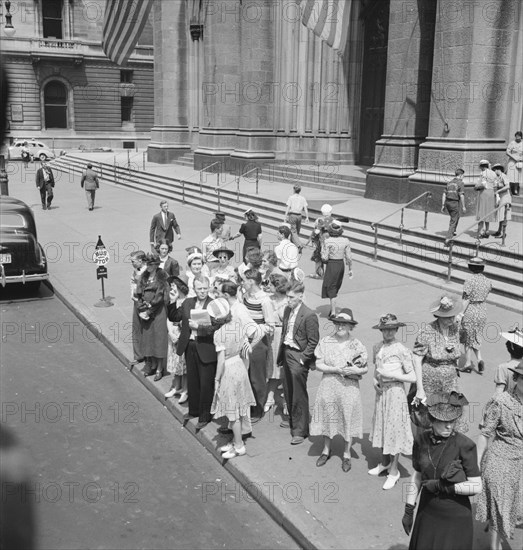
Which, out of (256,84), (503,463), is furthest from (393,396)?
(256,84)

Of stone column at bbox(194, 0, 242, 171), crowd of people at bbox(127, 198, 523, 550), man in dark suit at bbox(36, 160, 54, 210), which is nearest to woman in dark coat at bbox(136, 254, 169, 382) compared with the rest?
crowd of people at bbox(127, 198, 523, 550)

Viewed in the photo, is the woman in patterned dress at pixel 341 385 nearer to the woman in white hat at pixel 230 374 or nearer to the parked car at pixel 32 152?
the woman in white hat at pixel 230 374

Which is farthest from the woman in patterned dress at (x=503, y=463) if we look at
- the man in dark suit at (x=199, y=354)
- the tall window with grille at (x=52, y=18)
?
the tall window with grille at (x=52, y=18)

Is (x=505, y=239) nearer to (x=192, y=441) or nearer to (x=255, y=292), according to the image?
(x=255, y=292)

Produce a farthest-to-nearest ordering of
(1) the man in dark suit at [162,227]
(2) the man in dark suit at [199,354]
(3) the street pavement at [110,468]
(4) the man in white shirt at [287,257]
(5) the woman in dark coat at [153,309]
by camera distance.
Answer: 1. (1) the man in dark suit at [162,227]
2. (4) the man in white shirt at [287,257]
3. (5) the woman in dark coat at [153,309]
4. (2) the man in dark suit at [199,354]
5. (3) the street pavement at [110,468]

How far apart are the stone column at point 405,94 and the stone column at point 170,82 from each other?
58.5 ft

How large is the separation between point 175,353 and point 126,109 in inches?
2161

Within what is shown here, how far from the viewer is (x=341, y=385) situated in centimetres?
657

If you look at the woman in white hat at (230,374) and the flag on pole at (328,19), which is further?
the flag on pole at (328,19)

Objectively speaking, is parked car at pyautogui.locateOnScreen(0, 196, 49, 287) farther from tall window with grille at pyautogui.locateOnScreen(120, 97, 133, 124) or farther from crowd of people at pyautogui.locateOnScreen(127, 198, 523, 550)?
tall window with grille at pyautogui.locateOnScreen(120, 97, 133, 124)

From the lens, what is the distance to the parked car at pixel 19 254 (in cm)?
1308

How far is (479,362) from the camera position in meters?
9.39

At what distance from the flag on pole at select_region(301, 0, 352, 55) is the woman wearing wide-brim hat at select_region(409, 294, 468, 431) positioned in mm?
14180

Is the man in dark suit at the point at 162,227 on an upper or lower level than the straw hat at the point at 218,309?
lower
